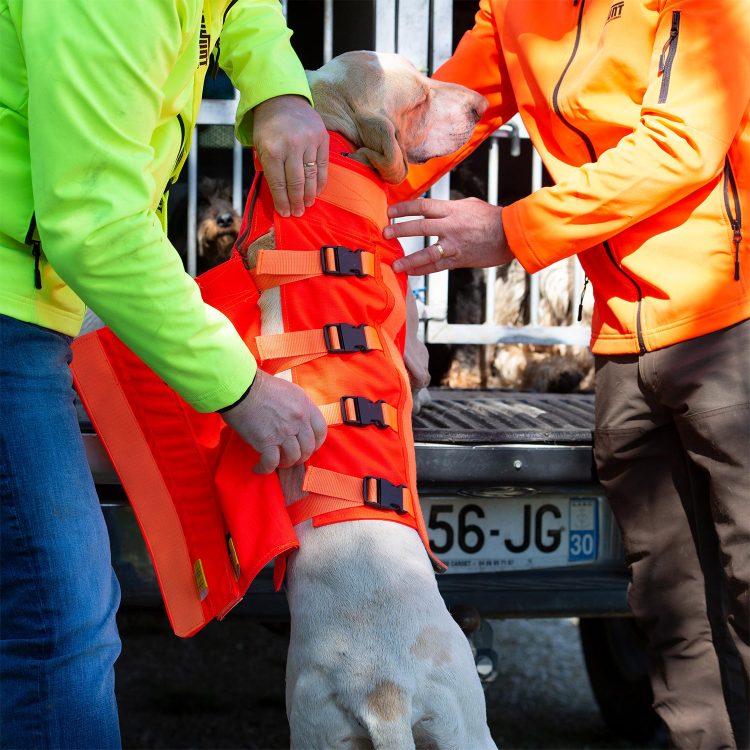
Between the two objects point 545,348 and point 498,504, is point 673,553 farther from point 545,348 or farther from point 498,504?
point 545,348

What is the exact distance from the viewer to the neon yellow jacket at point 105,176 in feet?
5.19

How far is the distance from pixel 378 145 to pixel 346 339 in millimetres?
638

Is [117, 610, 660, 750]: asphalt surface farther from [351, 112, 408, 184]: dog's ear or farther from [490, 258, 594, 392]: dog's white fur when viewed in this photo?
[351, 112, 408, 184]: dog's ear

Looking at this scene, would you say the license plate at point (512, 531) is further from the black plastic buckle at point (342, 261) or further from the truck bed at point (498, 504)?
the black plastic buckle at point (342, 261)

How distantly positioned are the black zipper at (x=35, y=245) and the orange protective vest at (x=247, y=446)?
52 centimetres

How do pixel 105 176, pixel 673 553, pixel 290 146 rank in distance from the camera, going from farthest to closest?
pixel 673 553
pixel 290 146
pixel 105 176

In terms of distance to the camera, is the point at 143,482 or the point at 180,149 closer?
the point at 180,149

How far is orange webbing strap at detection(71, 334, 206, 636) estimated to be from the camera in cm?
224

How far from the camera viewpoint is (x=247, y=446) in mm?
2143

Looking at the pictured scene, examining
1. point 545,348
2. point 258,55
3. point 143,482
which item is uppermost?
point 258,55

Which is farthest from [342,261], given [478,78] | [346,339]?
[478,78]

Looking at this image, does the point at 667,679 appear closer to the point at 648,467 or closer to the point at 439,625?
the point at 648,467

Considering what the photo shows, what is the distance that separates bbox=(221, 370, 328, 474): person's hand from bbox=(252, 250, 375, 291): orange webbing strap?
32cm

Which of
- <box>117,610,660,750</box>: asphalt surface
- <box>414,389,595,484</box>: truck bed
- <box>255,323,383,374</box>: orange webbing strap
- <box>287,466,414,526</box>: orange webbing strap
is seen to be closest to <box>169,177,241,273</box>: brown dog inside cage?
<box>117,610,660,750</box>: asphalt surface
